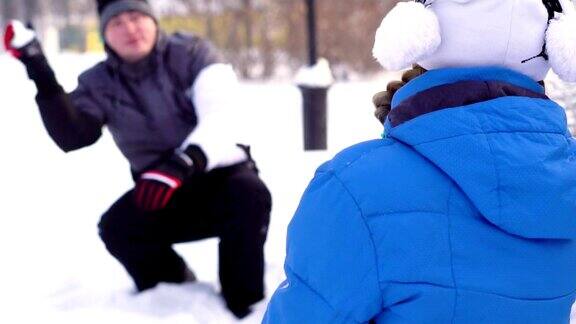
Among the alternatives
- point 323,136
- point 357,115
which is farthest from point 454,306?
point 357,115

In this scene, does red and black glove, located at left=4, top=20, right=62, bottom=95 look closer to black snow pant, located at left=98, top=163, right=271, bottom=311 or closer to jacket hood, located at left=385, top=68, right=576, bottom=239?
black snow pant, located at left=98, top=163, right=271, bottom=311

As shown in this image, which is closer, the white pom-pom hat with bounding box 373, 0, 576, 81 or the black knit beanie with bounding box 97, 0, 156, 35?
the white pom-pom hat with bounding box 373, 0, 576, 81

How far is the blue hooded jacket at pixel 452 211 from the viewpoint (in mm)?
956

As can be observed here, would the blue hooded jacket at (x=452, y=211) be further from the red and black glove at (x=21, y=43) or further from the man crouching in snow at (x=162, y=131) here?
the red and black glove at (x=21, y=43)

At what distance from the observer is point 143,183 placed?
214 centimetres

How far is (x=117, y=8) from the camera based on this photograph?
2.29 m

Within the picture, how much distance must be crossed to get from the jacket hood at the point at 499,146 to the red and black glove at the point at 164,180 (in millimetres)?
1232

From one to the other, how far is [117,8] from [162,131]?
0.46 m

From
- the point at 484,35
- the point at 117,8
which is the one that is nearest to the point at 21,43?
the point at 117,8

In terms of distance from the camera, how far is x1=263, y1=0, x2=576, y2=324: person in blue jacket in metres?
0.96

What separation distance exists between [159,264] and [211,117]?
60cm

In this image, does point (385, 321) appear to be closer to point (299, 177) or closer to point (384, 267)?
point (384, 267)

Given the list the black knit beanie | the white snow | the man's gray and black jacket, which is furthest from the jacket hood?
the white snow

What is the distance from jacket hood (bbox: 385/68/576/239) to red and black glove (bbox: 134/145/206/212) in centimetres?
123
